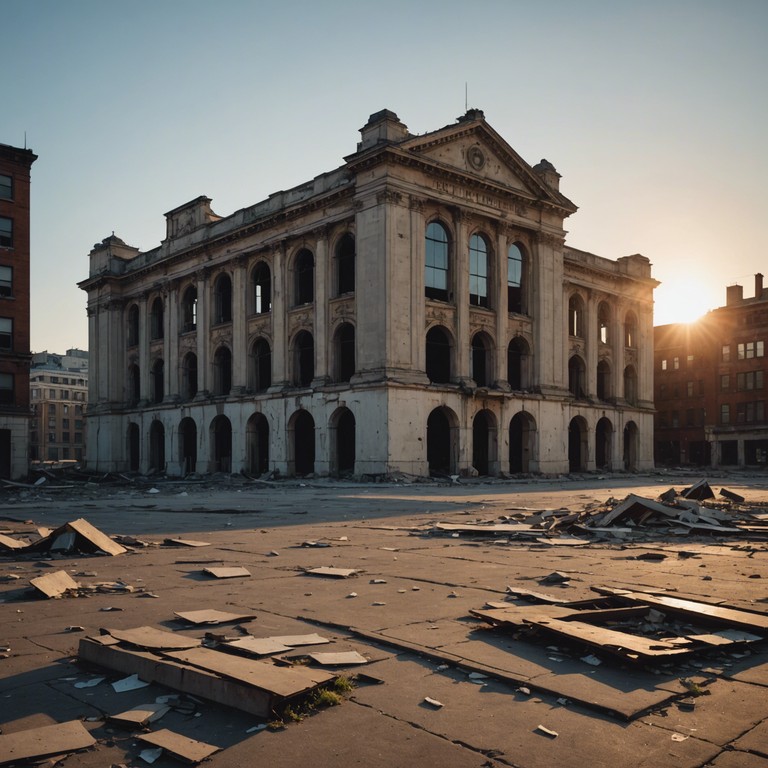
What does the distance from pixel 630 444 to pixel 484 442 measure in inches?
690

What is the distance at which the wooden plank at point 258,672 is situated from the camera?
13.2 feet

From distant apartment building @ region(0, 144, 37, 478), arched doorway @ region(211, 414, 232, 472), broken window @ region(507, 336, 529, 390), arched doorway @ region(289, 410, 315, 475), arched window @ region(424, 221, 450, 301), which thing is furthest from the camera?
arched doorway @ region(211, 414, 232, 472)

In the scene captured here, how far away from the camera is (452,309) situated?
40.4 meters

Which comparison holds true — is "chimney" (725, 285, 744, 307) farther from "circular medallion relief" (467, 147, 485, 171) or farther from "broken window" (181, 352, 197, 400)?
"broken window" (181, 352, 197, 400)

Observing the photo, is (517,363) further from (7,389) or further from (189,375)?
(7,389)

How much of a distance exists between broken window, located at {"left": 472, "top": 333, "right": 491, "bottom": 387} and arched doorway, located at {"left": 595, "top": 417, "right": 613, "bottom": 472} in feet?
45.4

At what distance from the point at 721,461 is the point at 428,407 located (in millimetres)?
41490

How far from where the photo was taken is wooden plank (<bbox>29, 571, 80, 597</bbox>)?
23.4ft

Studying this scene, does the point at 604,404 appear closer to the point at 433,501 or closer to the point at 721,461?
the point at 721,461

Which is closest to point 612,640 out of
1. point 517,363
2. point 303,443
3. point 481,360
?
point 481,360

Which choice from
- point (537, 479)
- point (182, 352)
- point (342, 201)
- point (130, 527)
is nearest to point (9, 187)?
point (182, 352)

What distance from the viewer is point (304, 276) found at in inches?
1762

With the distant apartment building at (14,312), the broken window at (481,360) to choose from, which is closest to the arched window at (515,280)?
the broken window at (481,360)

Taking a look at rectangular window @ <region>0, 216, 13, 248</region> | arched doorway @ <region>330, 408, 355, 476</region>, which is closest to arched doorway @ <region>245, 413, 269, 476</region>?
arched doorway @ <region>330, 408, 355, 476</region>
